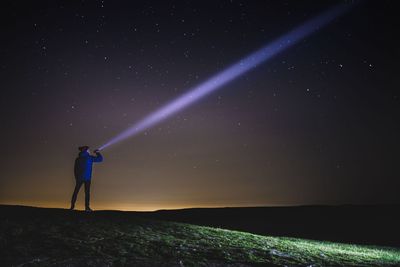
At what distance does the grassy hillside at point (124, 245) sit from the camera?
31.1ft

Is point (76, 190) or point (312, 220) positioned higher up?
point (76, 190)

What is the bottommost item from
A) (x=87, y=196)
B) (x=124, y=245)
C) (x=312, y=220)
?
(x=124, y=245)

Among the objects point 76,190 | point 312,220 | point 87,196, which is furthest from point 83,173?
point 312,220

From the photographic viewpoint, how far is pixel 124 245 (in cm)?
1104

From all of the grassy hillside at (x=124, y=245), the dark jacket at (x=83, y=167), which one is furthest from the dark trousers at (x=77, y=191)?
the grassy hillside at (x=124, y=245)

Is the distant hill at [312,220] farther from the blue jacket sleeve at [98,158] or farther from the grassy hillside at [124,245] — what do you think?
the grassy hillside at [124,245]

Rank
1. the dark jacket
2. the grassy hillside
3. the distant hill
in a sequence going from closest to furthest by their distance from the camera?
the grassy hillside → the dark jacket → the distant hill

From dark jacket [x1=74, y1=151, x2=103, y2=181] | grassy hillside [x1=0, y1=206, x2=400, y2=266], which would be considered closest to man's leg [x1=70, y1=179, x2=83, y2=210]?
dark jacket [x1=74, y1=151, x2=103, y2=181]

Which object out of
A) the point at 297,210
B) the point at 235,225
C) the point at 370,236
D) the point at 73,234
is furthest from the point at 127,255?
the point at 297,210

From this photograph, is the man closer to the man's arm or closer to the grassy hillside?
the man's arm

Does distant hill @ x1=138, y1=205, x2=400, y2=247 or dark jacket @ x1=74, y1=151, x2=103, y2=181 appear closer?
dark jacket @ x1=74, y1=151, x2=103, y2=181

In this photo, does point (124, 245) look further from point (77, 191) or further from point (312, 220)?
point (312, 220)

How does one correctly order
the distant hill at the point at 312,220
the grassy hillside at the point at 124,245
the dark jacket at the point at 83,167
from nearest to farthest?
1. the grassy hillside at the point at 124,245
2. the dark jacket at the point at 83,167
3. the distant hill at the point at 312,220

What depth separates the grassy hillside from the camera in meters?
9.48
